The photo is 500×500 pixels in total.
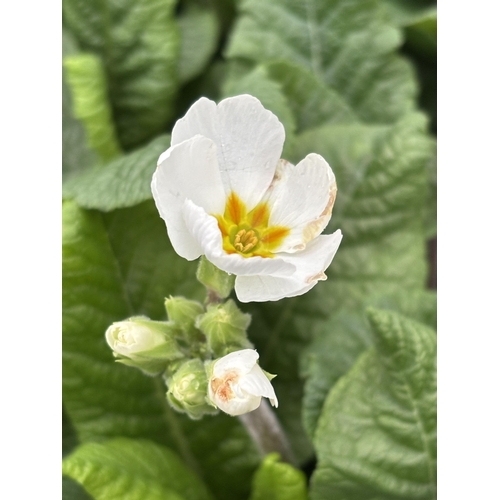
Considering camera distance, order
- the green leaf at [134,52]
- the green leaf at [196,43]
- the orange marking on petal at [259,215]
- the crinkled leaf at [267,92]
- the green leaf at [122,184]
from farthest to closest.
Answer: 1. the green leaf at [196,43]
2. the green leaf at [134,52]
3. the crinkled leaf at [267,92]
4. the green leaf at [122,184]
5. the orange marking on petal at [259,215]

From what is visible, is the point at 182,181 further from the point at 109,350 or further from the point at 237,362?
the point at 109,350

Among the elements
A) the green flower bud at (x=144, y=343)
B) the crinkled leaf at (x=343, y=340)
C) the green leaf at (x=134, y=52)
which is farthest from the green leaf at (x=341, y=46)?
the green flower bud at (x=144, y=343)

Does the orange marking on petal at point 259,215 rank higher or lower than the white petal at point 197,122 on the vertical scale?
lower

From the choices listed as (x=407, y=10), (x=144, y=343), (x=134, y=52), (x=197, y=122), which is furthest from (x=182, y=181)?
(x=407, y=10)

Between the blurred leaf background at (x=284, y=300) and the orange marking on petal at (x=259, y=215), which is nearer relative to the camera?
the orange marking on petal at (x=259, y=215)

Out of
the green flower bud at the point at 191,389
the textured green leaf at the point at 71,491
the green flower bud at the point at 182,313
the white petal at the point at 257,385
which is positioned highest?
the white petal at the point at 257,385

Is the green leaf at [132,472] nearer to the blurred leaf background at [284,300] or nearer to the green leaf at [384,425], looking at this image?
the blurred leaf background at [284,300]
